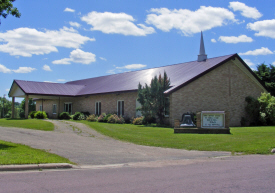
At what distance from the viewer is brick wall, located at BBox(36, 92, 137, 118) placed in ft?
89.8

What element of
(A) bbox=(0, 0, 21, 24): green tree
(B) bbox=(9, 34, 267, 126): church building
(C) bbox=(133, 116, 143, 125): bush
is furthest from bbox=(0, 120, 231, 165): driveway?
(C) bbox=(133, 116, 143, 125): bush

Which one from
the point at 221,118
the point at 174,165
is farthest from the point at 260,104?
the point at 174,165

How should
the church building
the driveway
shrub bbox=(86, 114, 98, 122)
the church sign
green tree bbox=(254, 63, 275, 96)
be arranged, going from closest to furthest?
1. the driveway
2. the church sign
3. the church building
4. shrub bbox=(86, 114, 98, 122)
5. green tree bbox=(254, 63, 275, 96)

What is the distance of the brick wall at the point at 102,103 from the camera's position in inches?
1077

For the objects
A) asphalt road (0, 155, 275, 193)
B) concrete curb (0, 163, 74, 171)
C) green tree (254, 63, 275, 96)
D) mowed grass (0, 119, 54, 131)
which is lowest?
asphalt road (0, 155, 275, 193)

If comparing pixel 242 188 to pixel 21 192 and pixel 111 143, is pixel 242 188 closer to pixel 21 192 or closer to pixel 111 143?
pixel 21 192

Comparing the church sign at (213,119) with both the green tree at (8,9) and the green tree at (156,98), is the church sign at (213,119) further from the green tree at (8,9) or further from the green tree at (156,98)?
the green tree at (8,9)

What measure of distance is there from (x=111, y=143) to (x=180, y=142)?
3241 mm

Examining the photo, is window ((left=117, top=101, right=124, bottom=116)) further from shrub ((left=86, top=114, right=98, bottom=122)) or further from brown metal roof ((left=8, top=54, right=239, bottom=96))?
shrub ((left=86, top=114, right=98, bottom=122))

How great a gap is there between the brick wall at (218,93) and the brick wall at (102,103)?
18.8 ft

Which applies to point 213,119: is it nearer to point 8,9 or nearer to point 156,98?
point 156,98

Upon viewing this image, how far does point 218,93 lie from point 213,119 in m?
7.73

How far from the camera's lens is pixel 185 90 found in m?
22.7

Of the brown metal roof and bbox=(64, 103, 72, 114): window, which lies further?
bbox=(64, 103, 72, 114): window
